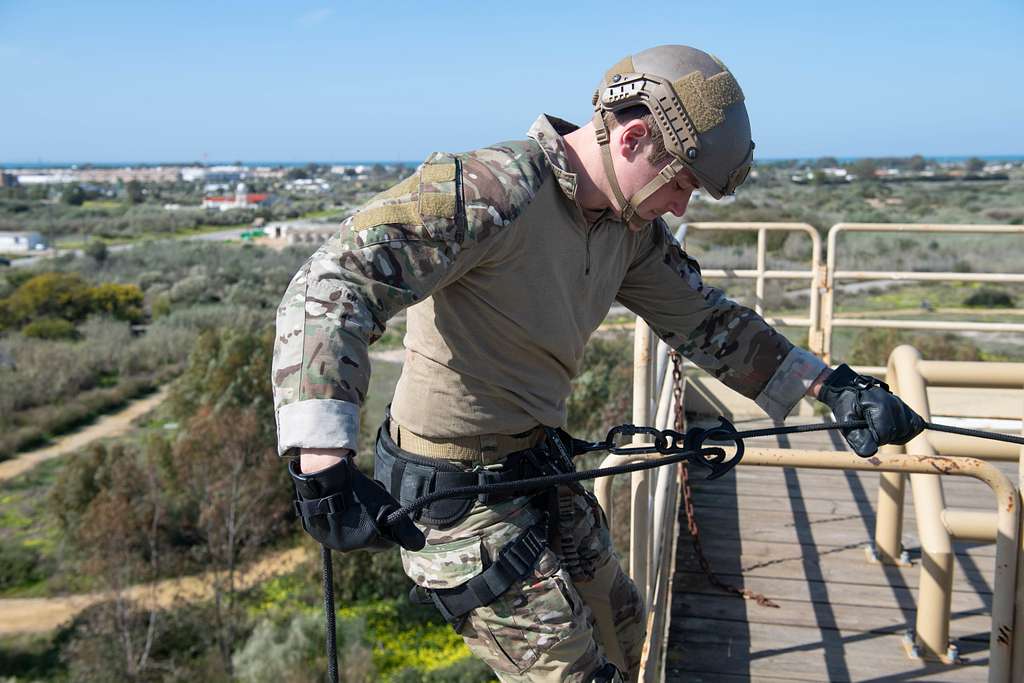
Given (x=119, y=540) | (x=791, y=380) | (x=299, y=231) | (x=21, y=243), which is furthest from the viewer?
(x=299, y=231)

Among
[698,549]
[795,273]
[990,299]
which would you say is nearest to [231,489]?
[795,273]

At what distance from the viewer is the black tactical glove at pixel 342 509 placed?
5.08 feet

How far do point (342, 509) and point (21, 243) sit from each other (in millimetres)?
69785

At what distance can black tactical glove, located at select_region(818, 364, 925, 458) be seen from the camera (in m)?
2.31

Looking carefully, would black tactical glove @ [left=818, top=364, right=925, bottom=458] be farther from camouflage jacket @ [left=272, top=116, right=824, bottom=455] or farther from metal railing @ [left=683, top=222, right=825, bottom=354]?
metal railing @ [left=683, top=222, right=825, bottom=354]

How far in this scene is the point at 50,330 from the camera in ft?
114

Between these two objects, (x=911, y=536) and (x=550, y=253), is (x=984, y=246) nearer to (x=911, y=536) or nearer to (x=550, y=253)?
(x=911, y=536)

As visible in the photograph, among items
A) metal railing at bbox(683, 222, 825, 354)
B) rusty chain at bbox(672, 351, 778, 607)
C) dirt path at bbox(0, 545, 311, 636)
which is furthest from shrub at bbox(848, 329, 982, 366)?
rusty chain at bbox(672, 351, 778, 607)

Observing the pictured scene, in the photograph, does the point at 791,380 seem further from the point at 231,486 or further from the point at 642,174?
the point at 231,486

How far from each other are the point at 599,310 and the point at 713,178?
42 cm

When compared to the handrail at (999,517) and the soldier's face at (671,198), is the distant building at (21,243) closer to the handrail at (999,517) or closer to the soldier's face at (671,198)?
the soldier's face at (671,198)

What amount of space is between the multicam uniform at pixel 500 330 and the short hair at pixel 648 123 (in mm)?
125

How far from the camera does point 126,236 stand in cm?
7050

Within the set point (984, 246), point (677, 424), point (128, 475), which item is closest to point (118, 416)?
point (128, 475)
